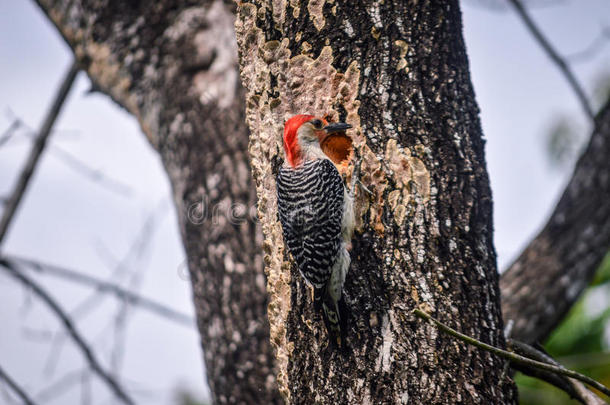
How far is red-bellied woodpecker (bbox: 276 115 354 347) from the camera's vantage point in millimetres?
2217

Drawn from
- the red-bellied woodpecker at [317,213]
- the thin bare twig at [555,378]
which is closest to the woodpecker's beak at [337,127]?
the red-bellied woodpecker at [317,213]

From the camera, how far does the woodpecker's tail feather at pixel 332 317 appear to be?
207cm

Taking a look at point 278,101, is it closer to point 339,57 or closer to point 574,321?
point 339,57

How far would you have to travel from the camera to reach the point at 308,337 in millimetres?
2193

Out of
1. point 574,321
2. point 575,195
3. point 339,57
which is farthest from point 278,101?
point 574,321

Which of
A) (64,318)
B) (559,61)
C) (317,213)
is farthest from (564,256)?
(64,318)

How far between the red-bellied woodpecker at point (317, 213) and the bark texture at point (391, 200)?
60 mm

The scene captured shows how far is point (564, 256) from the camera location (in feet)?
12.9

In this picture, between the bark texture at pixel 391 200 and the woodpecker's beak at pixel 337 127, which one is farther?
the woodpecker's beak at pixel 337 127

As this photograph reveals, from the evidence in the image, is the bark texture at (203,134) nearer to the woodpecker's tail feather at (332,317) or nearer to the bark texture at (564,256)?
the woodpecker's tail feather at (332,317)

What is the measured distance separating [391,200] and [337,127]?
1.35 ft

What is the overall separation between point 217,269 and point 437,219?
188 centimetres

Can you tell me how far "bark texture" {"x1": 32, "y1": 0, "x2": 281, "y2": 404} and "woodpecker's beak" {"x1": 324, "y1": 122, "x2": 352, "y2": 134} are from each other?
4.57 feet

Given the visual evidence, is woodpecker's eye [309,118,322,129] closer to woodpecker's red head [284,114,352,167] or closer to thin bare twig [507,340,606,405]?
woodpecker's red head [284,114,352,167]
